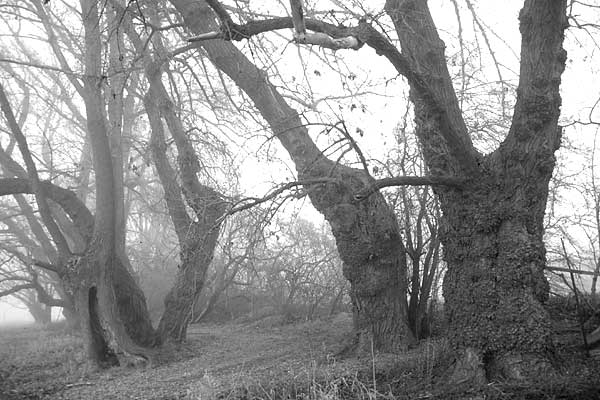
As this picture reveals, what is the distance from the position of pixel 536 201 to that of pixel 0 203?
1818 centimetres

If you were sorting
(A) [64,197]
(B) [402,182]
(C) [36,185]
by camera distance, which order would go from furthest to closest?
(A) [64,197], (C) [36,185], (B) [402,182]

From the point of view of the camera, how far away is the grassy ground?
22.0ft

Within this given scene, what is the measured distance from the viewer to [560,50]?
316 inches

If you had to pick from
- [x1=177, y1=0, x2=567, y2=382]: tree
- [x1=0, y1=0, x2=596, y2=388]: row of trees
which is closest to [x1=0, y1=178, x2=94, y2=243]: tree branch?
[x1=0, y1=0, x2=596, y2=388]: row of trees

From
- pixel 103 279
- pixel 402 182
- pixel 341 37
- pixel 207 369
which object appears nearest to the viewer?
pixel 341 37

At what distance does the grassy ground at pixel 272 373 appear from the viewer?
6.70 metres

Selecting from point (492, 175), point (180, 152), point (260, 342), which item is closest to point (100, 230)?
point (180, 152)

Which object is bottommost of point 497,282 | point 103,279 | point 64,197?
point 497,282

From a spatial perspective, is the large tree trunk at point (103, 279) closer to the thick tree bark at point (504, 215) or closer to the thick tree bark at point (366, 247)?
the thick tree bark at point (366, 247)

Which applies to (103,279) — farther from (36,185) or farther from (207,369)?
(207,369)

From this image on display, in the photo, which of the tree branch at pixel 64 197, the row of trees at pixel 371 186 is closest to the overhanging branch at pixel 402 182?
the row of trees at pixel 371 186

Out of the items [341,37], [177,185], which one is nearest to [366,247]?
[341,37]

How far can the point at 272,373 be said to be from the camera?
848cm

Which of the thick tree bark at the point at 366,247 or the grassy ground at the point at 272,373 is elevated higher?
the thick tree bark at the point at 366,247
